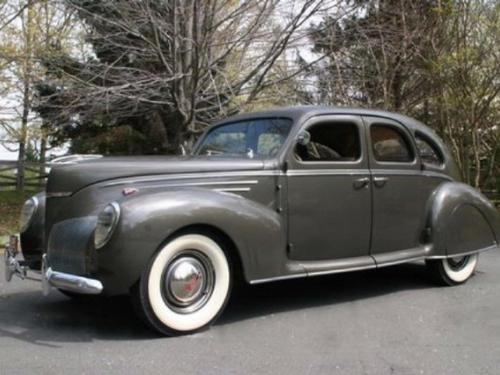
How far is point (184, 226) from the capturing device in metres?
4.54

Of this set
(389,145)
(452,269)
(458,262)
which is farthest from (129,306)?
(458,262)

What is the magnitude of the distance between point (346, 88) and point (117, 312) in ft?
28.6

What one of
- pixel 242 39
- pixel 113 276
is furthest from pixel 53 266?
pixel 242 39

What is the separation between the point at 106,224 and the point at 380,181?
271 centimetres

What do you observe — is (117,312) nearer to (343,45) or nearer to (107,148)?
(343,45)

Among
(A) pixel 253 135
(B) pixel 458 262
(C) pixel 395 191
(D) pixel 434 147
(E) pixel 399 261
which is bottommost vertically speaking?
(B) pixel 458 262

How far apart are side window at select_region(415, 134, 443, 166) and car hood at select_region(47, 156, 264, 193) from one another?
7.70ft

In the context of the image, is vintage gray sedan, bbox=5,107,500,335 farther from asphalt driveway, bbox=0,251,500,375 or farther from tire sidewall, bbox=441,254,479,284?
asphalt driveway, bbox=0,251,500,375

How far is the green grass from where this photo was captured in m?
11.1

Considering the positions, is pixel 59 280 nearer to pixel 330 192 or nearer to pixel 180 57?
pixel 330 192

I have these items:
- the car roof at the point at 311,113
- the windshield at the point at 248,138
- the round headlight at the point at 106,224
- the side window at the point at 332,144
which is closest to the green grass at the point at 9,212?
the windshield at the point at 248,138

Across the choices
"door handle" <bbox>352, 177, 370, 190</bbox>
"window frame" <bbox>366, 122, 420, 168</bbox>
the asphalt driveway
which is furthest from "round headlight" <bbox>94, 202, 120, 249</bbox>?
"window frame" <bbox>366, 122, 420, 168</bbox>

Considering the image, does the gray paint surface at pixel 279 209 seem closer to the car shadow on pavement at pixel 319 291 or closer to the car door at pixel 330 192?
the car door at pixel 330 192

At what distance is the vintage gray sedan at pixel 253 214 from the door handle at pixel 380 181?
0.5 inches
